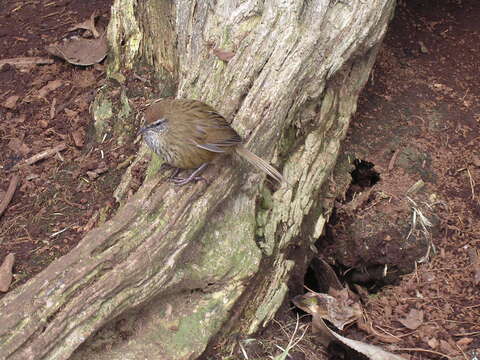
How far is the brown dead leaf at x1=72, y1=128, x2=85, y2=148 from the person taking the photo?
484cm

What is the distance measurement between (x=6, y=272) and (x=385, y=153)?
11.1ft

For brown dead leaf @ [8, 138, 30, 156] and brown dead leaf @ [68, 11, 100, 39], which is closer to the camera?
brown dead leaf @ [8, 138, 30, 156]

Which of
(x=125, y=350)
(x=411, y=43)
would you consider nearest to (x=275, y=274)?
(x=125, y=350)

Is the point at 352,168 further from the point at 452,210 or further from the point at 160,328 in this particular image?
the point at 160,328

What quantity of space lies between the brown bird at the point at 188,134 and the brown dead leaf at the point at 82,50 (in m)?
2.01

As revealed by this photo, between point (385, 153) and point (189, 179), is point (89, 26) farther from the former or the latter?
point (385, 153)

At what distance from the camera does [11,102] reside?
16.9 feet

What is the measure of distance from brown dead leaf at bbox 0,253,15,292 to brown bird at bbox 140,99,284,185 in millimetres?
1305

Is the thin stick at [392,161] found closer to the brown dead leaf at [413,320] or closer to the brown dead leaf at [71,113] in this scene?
the brown dead leaf at [413,320]

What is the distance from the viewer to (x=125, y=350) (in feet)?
10.8

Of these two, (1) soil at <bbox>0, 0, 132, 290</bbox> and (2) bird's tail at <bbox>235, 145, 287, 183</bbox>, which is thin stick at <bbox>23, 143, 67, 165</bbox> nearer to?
(1) soil at <bbox>0, 0, 132, 290</bbox>

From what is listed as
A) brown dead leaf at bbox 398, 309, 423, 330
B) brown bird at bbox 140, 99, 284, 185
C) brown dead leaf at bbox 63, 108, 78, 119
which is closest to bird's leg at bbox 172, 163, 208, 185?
brown bird at bbox 140, 99, 284, 185

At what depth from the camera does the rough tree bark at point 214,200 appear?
3043mm

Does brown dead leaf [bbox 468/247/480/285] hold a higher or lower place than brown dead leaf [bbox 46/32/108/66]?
lower
